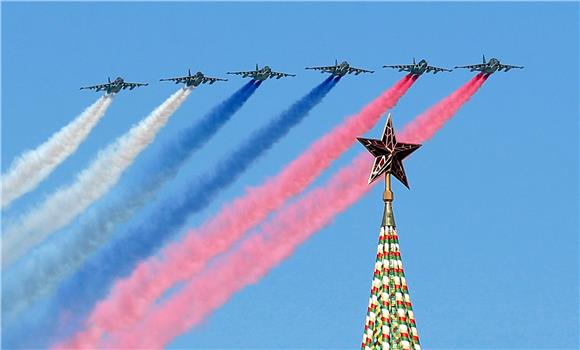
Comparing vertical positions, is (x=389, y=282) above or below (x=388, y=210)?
below

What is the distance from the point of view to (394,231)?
564ft

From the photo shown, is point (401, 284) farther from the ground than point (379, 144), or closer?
closer

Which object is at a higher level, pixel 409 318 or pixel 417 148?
pixel 417 148

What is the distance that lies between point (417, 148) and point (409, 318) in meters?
13.0

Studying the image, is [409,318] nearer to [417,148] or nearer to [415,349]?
[415,349]

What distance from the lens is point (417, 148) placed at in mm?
173500

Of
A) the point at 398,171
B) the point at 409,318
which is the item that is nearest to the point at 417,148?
the point at 398,171

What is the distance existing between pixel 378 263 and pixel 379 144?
9.16 metres

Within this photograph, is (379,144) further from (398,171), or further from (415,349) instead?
(415,349)

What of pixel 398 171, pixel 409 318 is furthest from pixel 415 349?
pixel 398 171

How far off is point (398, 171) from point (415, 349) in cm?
1386

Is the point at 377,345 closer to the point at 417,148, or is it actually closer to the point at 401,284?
the point at 401,284

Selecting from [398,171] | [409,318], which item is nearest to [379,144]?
[398,171]

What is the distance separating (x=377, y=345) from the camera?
554ft
